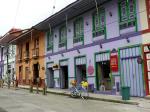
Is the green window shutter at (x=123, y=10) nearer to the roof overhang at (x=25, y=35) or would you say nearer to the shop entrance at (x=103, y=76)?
the shop entrance at (x=103, y=76)

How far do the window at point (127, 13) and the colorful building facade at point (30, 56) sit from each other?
514 inches

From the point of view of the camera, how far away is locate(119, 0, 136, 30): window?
54.3 ft

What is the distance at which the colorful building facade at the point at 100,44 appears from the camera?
16281 mm

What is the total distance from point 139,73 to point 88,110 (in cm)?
523

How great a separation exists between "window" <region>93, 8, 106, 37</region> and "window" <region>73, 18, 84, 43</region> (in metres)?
1.81

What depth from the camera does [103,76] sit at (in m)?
19.8

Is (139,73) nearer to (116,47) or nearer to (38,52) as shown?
(116,47)

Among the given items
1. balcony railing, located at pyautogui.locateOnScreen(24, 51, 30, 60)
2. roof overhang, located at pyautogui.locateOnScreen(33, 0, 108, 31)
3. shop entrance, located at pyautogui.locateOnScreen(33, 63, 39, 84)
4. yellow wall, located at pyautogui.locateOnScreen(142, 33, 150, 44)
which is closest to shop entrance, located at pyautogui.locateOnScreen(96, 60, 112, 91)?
yellow wall, located at pyautogui.locateOnScreen(142, 33, 150, 44)

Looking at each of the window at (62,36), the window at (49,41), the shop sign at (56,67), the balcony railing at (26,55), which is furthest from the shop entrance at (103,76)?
the balcony railing at (26,55)

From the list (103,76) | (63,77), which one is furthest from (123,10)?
(63,77)

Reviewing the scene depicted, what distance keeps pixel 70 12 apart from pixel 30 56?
12.4 m

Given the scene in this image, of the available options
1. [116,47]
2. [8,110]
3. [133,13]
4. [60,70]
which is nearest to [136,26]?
[133,13]

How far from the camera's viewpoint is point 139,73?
52.2 ft

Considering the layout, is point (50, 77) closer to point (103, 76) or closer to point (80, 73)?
point (80, 73)
